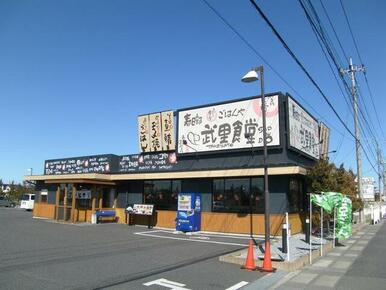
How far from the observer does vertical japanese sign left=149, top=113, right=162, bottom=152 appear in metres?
25.9

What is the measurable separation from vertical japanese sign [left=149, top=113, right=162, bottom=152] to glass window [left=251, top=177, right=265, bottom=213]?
275 inches

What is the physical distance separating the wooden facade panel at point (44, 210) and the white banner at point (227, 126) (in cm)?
1246

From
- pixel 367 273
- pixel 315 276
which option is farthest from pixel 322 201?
pixel 315 276

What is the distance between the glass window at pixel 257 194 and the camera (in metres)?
21.0

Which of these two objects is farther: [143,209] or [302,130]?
[143,209]

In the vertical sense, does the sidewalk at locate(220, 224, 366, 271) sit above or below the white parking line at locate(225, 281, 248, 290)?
above

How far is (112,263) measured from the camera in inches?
476

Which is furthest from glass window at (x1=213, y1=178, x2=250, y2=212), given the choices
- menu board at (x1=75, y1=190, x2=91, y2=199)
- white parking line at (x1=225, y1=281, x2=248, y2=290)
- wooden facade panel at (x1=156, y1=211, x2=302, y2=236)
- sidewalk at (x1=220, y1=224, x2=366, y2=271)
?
white parking line at (x1=225, y1=281, x2=248, y2=290)

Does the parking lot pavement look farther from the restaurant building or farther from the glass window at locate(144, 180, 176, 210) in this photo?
the glass window at locate(144, 180, 176, 210)

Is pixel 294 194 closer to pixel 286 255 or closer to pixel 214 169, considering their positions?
pixel 214 169

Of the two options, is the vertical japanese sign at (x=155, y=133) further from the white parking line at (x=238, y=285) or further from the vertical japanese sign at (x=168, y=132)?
the white parking line at (x=238, y=285)

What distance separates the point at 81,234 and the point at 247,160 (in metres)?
9.06

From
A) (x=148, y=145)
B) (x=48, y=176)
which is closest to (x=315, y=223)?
(x=148, y=145)

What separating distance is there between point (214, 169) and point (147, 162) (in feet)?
19.4
